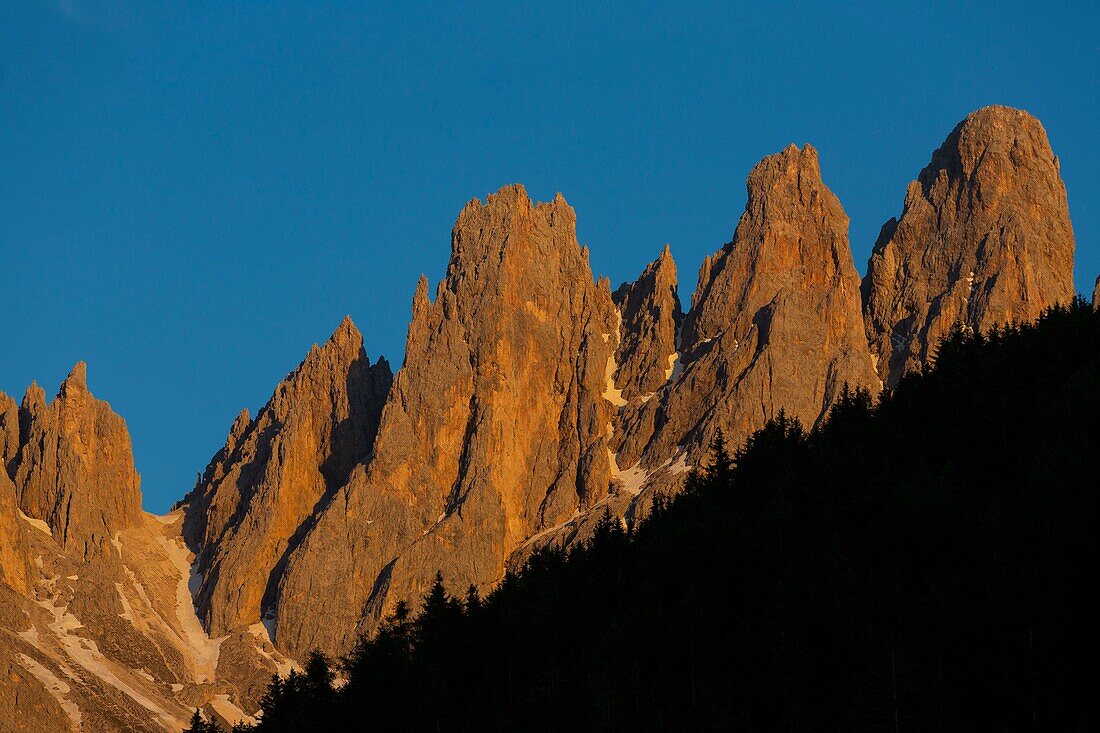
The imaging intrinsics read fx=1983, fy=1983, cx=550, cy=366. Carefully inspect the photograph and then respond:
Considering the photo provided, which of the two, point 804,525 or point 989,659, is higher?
point 804,525

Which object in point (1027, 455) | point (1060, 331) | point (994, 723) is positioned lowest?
point (994, 723)

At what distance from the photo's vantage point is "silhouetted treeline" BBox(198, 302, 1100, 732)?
74000mm

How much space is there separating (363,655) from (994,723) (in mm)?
59301

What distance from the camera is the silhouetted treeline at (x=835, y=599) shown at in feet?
243

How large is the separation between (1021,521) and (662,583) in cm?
2425

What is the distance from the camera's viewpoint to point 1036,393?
107 meters

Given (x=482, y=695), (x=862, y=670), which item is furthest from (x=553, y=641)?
(x=862, y=670)

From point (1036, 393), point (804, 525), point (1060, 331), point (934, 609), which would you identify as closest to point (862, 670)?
point (934, 609)

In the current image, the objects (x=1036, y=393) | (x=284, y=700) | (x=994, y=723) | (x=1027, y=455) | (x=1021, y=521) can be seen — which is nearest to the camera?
(x=994, y=723)

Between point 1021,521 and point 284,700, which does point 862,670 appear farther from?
point 284,700

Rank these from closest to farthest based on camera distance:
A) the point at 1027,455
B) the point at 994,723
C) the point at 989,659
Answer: the point at 994,723, the point at 989,659, the point at 1027,455

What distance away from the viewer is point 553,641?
104m

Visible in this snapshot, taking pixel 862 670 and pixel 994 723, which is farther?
pixel 862 670

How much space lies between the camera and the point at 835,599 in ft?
277
